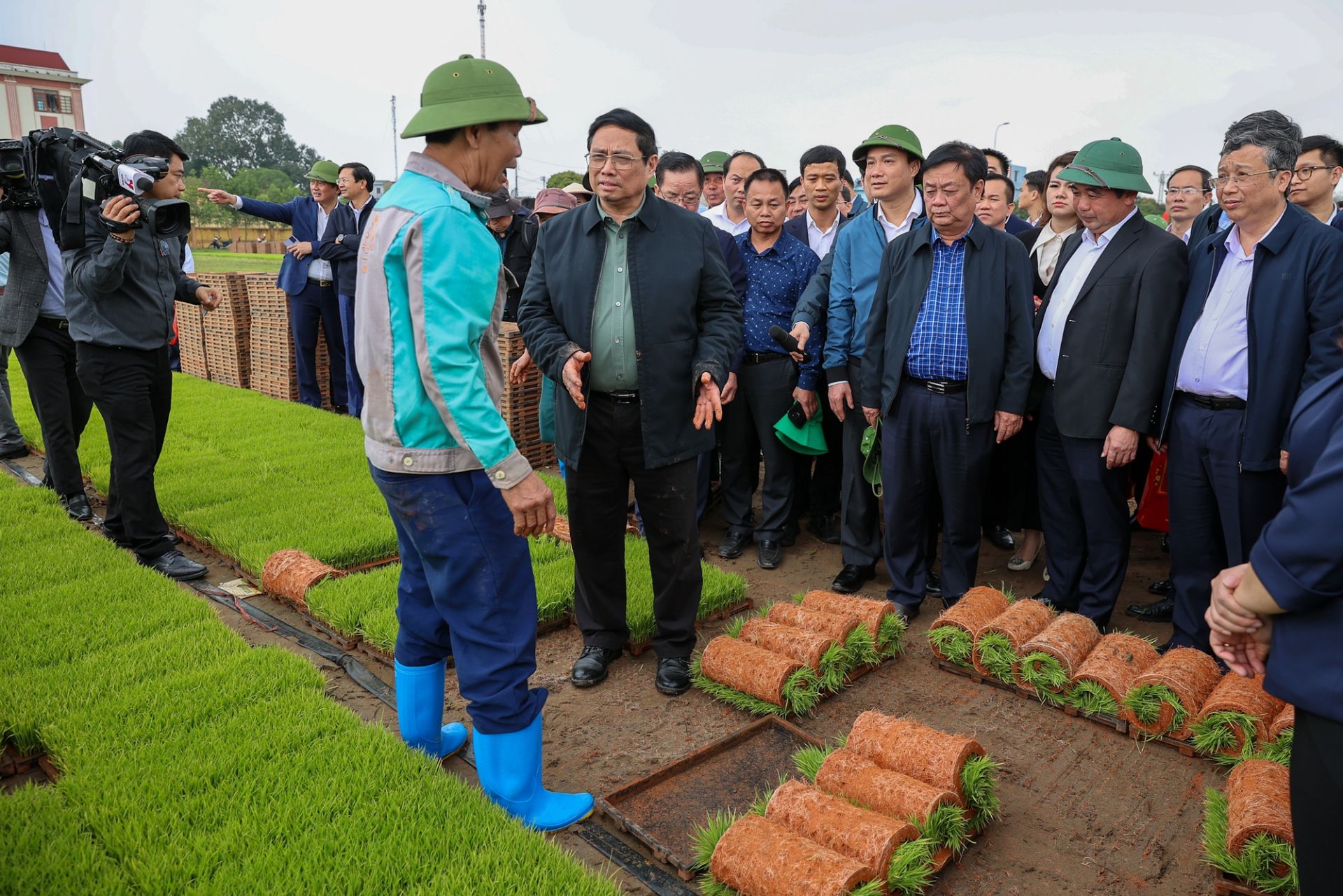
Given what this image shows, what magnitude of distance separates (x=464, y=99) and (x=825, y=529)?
404 centimetres

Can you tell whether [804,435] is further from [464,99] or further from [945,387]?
[464,99]

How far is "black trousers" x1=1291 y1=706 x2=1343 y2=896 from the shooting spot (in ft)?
5.25

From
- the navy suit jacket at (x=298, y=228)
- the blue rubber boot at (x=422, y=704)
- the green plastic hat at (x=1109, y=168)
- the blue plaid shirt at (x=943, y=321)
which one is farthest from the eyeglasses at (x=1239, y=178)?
the navy suit jacket at (x=298, y=228)

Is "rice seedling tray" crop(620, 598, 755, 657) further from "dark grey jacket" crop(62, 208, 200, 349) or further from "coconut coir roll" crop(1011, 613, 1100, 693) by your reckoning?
"dark grey jacket" crop(62, 208, 200, 349)

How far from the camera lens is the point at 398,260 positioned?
236 cm

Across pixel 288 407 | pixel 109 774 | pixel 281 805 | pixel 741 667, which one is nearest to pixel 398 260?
pixel 281 805

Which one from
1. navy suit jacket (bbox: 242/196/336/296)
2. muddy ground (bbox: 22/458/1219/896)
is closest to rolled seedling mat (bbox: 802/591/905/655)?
muddy ground (bbox: 22/458/1219/896)

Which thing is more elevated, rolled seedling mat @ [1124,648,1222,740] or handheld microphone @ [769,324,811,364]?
handheld microphone @ [769,324,811,364]

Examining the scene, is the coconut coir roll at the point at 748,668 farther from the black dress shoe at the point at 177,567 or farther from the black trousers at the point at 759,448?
the black dress shoe at the point at 177,567

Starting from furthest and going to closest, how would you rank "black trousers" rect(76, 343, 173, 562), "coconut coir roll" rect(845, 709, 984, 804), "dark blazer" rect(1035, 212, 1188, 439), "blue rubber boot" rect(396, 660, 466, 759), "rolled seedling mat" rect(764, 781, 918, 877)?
1. "black trousers" rect(76, 343, 173, 562)
2. "dark blazer" rect(1035, 212, 1188, 439)
3. "blue rubber boot" rect(396, 660, 466, 759)
4. "coconut coir roll" rect(845, 709, 984, 804)
5. "rolled seedling mat" rect(764, 781, 918, 877)

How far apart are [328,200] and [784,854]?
26.7 ft

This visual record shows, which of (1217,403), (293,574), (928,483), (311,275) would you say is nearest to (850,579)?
(928,483)

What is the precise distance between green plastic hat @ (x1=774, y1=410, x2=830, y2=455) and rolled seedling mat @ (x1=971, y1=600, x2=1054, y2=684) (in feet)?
5.43

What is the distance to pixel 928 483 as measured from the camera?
14.5 feet
